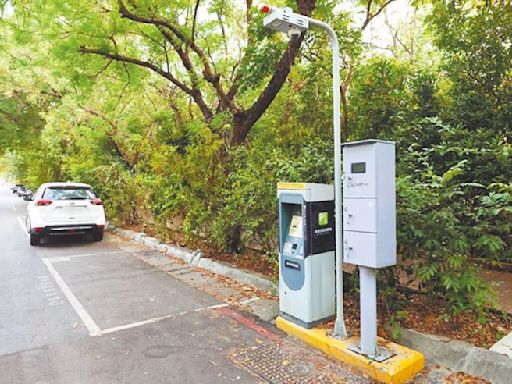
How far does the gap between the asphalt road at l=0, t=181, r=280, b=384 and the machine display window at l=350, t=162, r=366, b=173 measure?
2106 millimetres

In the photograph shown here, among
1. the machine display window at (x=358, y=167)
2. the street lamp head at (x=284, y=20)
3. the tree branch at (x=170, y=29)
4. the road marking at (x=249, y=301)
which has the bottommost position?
the road marking at (x=249, y=301)

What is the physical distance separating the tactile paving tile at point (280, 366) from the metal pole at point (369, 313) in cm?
40

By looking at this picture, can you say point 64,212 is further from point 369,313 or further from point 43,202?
point 369,313

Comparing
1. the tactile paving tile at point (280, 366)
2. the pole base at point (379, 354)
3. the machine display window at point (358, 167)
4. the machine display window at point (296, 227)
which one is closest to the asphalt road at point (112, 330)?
the tactile paving tile at point (280, 366)

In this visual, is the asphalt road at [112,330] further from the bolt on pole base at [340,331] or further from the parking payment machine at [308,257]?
the bolt on pole base at [340,331]

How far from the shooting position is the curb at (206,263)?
219 inches

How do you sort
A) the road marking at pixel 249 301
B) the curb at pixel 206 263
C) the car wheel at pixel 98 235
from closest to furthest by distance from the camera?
1. the road marking at pixel 249 301
2. the curb at pixel 206 263
3. the car wheel at pixel 98 235

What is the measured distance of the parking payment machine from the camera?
3932 millimetres

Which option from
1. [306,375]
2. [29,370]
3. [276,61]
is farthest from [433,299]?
[276,61]

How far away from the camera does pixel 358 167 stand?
3430 mm

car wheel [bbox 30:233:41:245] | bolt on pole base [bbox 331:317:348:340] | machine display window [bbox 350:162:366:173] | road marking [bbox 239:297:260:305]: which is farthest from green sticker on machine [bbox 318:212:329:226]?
car wheel [bbox 30:233:41:245]

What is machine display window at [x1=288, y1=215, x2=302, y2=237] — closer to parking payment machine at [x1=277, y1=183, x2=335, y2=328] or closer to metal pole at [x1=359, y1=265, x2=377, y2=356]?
parking payment machine at [x1=277, y1=183, x2=335, y2=328]

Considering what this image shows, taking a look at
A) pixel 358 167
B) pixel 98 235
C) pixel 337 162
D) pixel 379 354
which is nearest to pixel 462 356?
pixel 379 354

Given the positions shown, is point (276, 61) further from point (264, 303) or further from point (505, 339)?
point (505, 339)
